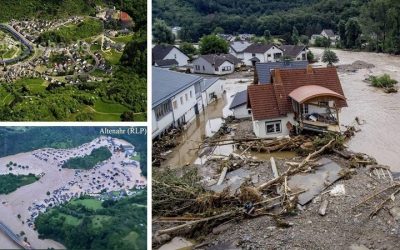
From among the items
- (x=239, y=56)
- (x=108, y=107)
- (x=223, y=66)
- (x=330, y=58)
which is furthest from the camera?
(x=239, y=56)

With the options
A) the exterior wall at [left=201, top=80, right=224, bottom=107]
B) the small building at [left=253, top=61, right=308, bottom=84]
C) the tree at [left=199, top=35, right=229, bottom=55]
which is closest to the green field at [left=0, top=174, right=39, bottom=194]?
the small building at [left=253, top=61, right=308, bottom=84]

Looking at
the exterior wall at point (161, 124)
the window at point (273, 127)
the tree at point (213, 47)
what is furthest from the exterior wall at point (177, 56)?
the window at point (273, 127)

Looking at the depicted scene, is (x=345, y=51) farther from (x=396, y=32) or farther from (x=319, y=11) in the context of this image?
(x=319, y=11)

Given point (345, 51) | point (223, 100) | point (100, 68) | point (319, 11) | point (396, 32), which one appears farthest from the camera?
point (319, 11)

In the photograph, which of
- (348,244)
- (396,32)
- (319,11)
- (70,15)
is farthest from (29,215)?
(319,11)

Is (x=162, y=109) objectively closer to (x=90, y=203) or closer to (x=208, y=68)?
(x=90, y=203)

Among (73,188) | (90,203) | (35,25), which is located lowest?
(90,203)

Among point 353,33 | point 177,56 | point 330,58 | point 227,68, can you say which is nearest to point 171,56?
point 177,56
